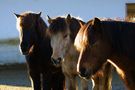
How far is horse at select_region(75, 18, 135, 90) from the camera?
16.1 ft

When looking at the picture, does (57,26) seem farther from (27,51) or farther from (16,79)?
(16,79)

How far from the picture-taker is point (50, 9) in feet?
45.4

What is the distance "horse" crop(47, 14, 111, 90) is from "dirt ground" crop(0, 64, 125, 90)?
321 cm

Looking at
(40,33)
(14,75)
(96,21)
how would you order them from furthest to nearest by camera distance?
(14,75) < (40,33) < (96,21)

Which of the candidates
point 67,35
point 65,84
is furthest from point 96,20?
point 65,84

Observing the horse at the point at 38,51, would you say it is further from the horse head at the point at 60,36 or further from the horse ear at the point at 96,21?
the horse ear at the point at 96,21

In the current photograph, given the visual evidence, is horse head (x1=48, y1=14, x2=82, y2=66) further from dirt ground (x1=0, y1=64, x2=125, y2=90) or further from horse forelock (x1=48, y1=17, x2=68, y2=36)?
dirt ground (x1=0, y1=64, x2=125, y2=90)

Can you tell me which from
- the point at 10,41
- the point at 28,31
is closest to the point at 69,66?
the point at 28,31

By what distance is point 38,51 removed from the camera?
6910 mm

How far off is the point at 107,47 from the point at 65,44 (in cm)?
142

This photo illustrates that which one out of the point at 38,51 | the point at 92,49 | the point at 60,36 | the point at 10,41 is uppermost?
Result: the point at 92,49

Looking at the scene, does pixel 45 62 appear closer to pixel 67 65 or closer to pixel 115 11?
pixel 67 65

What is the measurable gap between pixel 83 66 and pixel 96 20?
54 centimetres

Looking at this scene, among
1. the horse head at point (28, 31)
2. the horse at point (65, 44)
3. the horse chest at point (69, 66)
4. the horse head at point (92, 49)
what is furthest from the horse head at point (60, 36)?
the horse head at point (92, 49)
